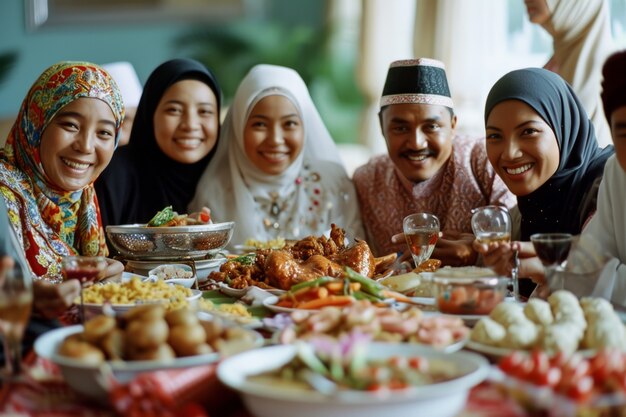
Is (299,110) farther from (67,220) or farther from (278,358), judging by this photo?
(278,358)

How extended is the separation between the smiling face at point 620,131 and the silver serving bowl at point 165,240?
4.38ft

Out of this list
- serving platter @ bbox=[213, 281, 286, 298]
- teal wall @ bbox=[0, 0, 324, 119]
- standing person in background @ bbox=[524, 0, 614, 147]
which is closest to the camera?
serving platter @ bbox=[213, 281, 286, 298]

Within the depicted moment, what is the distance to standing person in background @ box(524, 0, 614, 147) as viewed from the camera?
12.8ft

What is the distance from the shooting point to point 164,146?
3.89 meters

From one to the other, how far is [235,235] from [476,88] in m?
3.63

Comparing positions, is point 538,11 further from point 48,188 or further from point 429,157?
point 48,188

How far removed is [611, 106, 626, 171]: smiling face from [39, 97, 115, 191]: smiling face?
1.75m

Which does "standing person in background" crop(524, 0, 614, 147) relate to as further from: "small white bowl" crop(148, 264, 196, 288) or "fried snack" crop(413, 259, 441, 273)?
"small white bowl" crop(148, 264, 196, 288)

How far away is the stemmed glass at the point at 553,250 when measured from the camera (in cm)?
171

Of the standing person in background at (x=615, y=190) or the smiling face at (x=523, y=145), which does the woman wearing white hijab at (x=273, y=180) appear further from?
the standing person in background at (x=615, y=190)

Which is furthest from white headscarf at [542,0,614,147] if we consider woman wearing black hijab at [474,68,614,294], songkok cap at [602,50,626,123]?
songkok cap at [602,50,626,123]

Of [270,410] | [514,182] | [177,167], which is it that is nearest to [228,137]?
[177,167]

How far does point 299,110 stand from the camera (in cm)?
387

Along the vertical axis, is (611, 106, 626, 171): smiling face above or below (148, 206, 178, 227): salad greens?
above
